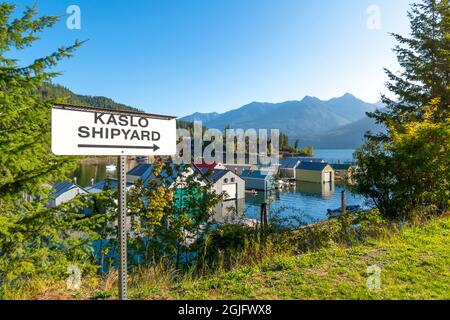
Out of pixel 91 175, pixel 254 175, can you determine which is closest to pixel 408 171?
pixel 254 175

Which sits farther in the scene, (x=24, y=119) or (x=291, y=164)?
(x=291, y=164)

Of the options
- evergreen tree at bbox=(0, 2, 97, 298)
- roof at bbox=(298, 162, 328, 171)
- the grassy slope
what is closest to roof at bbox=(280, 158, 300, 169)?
roof at bbox=(298, 162, 328, 171)

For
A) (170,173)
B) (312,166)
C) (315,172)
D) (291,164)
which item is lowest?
(315,172)

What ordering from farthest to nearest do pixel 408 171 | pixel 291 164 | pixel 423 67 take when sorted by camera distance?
1. pixel 291 164
2. pixel 423 67
3. pixel 408 171

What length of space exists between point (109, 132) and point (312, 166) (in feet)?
163

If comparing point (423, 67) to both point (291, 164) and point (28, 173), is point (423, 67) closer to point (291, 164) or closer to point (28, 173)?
point (28, 173)

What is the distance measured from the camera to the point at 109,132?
6.48 ft

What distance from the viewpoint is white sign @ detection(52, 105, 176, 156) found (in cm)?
177

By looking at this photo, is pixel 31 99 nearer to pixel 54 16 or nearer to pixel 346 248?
pixel 54 16

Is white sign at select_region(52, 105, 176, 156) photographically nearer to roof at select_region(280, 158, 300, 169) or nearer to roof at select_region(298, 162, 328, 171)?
roof at select_region(298, 162, 328, 171)

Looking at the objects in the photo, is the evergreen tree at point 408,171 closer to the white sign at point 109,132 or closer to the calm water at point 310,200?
the white sign at point 109,132

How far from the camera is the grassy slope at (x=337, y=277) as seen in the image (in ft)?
9.40

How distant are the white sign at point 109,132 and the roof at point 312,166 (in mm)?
47716

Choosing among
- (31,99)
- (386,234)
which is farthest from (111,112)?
(386,234)
